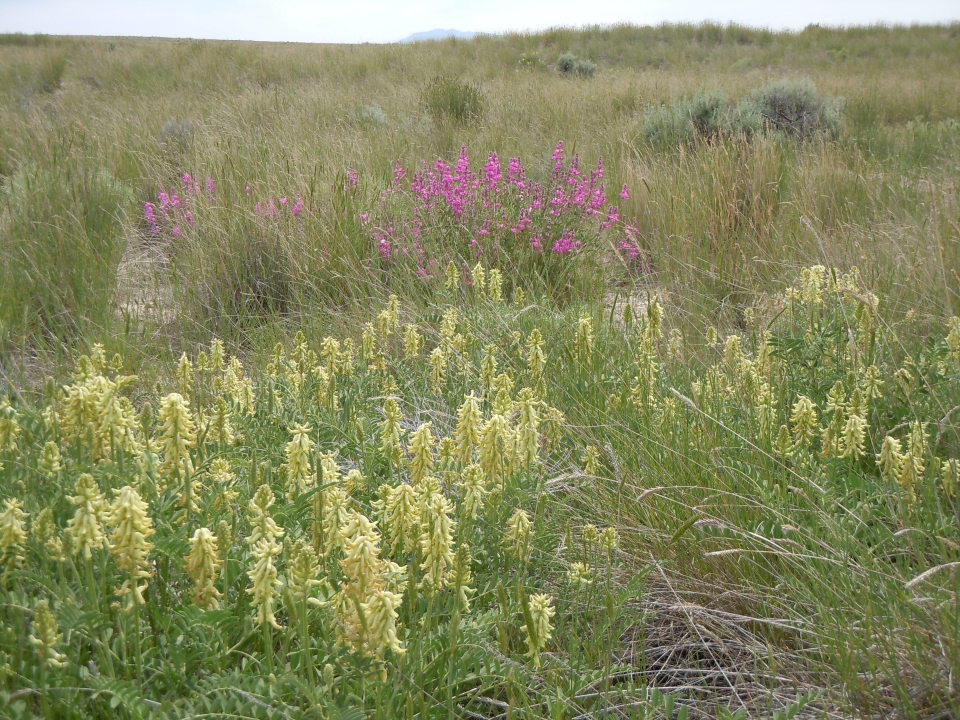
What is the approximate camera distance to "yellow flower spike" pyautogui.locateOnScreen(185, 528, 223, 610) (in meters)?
1.27

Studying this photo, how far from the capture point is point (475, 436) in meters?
1.68

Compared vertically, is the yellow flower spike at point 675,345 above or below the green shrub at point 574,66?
below

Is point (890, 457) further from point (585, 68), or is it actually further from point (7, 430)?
point (585, 68)

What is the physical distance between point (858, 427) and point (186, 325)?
350cm

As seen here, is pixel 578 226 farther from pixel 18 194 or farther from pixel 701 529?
pixel 18 194

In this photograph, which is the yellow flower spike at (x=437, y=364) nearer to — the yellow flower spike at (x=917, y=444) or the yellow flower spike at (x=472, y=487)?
the yellow flower spike at (x=472, y=487)

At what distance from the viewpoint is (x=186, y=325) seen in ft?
14.3

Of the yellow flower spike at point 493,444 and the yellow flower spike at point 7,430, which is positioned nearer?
the yellow flower spike at point 7,430

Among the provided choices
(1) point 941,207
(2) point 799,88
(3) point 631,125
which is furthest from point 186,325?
(2) point 799,88

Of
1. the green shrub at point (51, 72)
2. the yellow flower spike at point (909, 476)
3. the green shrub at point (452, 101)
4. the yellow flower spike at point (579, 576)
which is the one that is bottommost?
A: the yellow flower spike at point (579, 576)

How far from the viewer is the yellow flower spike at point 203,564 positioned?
1.27 meters

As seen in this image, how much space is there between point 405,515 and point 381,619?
225 mm

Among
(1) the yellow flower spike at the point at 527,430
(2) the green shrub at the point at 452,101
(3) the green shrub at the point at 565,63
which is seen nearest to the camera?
(1) the yellow flower spike at the point at 527,430

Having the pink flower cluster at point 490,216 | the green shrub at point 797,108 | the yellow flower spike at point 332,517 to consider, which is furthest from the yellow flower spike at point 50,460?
the green shrub at point 797,108
